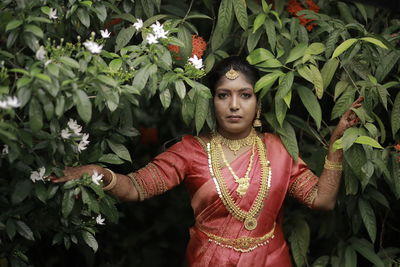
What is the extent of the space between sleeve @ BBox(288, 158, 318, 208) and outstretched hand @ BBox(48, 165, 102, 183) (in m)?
0.85

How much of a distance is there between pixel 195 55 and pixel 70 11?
0.52 m

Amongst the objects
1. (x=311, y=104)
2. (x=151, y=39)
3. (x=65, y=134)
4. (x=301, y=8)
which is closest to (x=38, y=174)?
(x=65, y=134)

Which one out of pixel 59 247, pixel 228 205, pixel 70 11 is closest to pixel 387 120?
pixel 228 205

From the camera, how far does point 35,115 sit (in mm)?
2234

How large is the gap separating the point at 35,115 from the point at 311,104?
3.95 ft

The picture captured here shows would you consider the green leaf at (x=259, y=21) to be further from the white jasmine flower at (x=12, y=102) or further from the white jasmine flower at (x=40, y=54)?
the white jasmine flower at (x=12, y=102)

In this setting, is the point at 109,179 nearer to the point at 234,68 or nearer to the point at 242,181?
the point at 242,181

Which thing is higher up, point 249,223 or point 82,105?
point 82,105

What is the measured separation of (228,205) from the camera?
2.78m

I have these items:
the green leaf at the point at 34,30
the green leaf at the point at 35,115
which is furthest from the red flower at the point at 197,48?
the green leaf at the point at 35,115

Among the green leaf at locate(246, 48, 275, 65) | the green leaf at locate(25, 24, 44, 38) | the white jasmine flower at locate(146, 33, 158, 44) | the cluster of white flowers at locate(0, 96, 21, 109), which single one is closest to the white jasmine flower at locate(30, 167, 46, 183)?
the cluster of white flowers at locate(0, 96, 21, 109)

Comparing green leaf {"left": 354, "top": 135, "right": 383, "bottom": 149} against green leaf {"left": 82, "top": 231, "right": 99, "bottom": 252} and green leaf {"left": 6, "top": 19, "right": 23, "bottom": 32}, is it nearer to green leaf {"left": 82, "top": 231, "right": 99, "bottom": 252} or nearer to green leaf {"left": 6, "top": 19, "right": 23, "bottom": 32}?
green leaf {"left": 82, "top": 231, "right": 99, "bottom": 252}

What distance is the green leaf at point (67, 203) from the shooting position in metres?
2.46

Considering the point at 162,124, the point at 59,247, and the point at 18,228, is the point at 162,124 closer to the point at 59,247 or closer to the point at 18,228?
the point at 59,247
